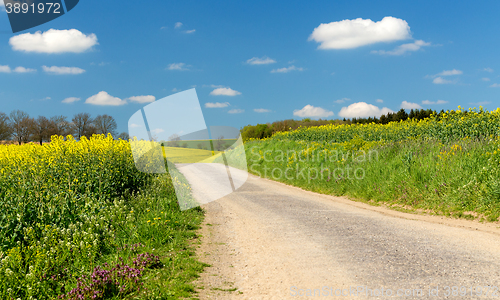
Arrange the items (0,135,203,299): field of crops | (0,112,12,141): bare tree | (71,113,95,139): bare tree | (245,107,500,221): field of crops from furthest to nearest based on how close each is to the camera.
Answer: (0,112,12,141): bare tree
(71,113,95,139): bare tree
(245,107,500,221): field of crops
(0,135,203,299): field of crops

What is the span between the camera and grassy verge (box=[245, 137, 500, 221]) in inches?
374

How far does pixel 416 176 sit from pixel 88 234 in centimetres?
1074

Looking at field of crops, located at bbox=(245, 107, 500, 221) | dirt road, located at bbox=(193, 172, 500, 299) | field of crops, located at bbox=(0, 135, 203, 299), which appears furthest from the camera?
field of crops, located at bbox=(245, 107, 500, 221)

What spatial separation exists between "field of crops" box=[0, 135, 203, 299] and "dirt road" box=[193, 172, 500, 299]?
2.56 ft

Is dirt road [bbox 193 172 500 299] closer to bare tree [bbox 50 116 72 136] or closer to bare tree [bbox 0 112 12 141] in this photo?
bare tree [bbox 50 116 72 136]

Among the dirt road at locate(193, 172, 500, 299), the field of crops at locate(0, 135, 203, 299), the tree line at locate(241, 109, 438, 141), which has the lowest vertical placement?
the dirt road at locate(193, 172, 500, 299)

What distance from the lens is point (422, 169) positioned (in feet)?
38.5

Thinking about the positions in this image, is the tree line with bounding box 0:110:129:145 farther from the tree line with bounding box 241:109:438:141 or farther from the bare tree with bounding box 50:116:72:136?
the tree line with bounding box 241:109:438:141

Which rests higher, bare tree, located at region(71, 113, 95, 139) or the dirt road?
bare tree, located at region(71, 113, 95, 139)

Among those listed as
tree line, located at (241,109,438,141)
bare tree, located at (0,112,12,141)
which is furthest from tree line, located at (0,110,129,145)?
tree line, located at (241,109,438,141)

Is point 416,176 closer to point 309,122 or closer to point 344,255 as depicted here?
point 344,255

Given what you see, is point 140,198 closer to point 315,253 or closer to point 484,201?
point 315,253

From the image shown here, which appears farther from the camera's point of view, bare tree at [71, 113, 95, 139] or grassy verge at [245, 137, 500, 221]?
bare tree at [71, 113, 95, 139]

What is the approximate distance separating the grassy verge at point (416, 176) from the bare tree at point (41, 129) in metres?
33.7
